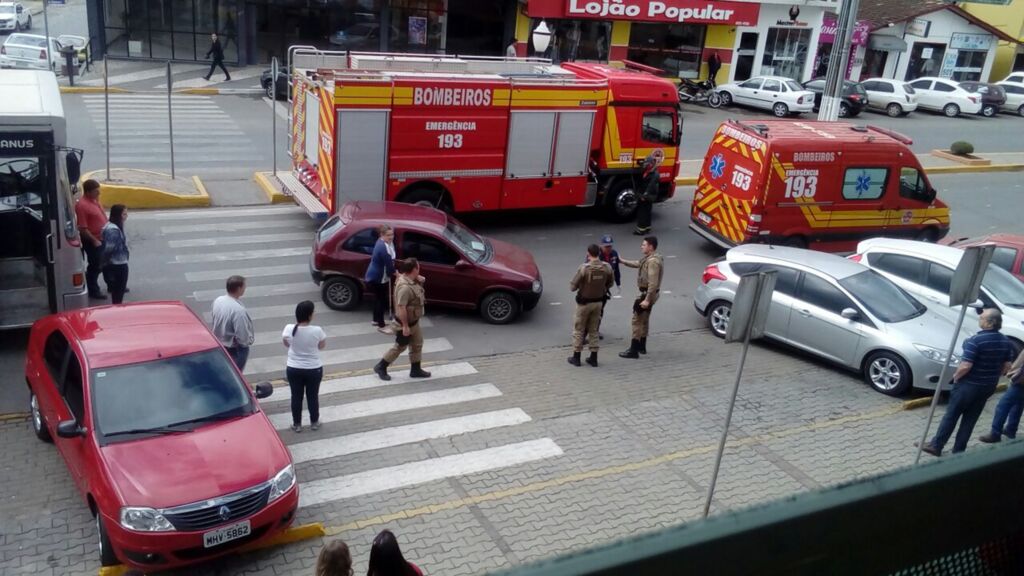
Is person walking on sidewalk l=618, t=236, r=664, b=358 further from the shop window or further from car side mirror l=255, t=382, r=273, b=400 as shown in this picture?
the shop window

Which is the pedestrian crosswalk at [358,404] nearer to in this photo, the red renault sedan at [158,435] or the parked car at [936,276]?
the red renault sedan at [158,435]

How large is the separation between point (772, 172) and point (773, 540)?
15191 millimetres

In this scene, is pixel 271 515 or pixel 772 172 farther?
pixel 772 172

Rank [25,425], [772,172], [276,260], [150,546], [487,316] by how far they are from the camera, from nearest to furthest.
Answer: [150,546] → [25,425] → [487,316] → [276,260] → [772,172]

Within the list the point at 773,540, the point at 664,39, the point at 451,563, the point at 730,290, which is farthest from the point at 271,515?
the point at 664,39

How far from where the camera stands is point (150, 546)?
22.1 ft

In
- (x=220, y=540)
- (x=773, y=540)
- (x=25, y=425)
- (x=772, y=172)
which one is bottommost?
(x=25, y=425)

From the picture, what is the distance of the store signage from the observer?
3588cm

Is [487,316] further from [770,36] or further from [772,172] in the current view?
[770,36]

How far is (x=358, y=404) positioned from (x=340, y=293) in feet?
10.4

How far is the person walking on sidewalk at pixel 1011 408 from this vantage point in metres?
9.73

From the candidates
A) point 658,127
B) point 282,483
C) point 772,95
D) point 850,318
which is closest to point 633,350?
point 850,318

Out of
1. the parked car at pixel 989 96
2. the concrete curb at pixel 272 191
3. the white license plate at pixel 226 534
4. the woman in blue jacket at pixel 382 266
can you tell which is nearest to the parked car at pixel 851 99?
the parked car at pixel 989 96

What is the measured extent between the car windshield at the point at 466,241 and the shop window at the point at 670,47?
89.2 feet
